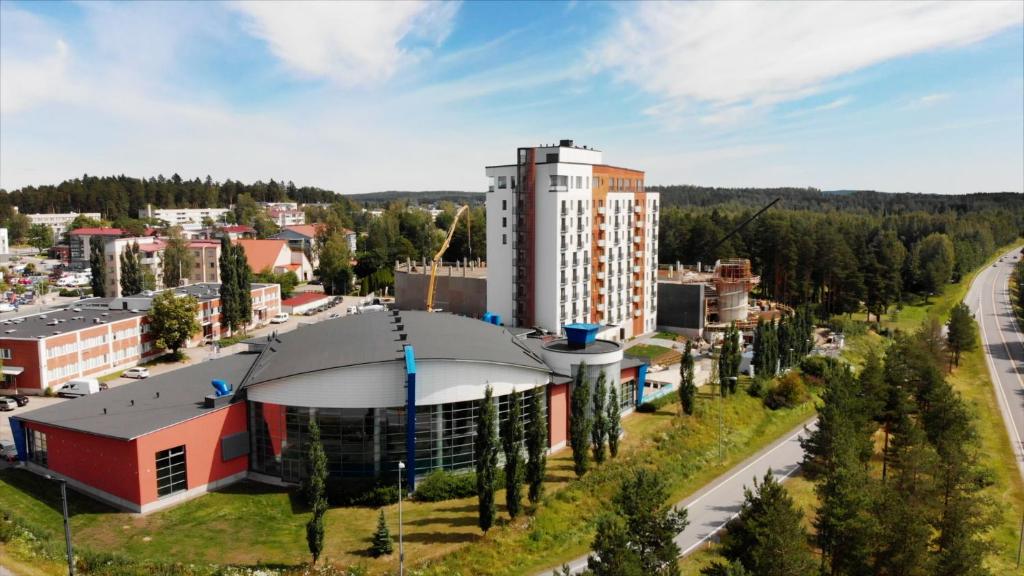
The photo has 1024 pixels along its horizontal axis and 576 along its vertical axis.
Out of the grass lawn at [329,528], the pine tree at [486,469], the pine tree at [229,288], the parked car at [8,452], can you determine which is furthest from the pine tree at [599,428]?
the pine tree at [229,288]

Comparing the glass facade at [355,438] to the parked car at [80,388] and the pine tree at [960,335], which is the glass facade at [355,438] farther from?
the pine tree at [960,335]

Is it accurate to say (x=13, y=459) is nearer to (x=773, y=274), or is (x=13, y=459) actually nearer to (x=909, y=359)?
(x=909, y=359)

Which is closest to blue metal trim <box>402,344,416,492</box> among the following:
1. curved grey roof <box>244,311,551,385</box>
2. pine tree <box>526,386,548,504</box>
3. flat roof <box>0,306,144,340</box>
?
curved grey roof <box>244,311,551,385</box>

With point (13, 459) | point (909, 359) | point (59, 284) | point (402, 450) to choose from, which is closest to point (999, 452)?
point (909, 359)

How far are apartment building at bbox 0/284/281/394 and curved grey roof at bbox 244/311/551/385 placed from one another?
23340 mm

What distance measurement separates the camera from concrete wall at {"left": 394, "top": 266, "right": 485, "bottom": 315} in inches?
3423

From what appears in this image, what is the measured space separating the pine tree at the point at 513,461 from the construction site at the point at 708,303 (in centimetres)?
5508

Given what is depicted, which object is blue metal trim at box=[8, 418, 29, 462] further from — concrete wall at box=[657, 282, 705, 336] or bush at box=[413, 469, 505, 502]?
concrete wall at box=[657, 282, 705, 336]

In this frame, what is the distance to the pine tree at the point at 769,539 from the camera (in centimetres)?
2634

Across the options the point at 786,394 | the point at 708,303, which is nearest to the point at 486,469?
the point at 786,394

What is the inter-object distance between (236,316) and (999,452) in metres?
80.2

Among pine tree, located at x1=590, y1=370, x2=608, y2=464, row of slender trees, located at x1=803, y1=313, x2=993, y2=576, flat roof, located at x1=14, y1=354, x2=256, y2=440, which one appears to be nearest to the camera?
row of slender trees, located at x1=803, y1=313, x2=993, y2=576

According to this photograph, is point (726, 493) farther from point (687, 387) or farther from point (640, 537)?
point (640, 537)

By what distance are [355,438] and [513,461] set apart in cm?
1051
